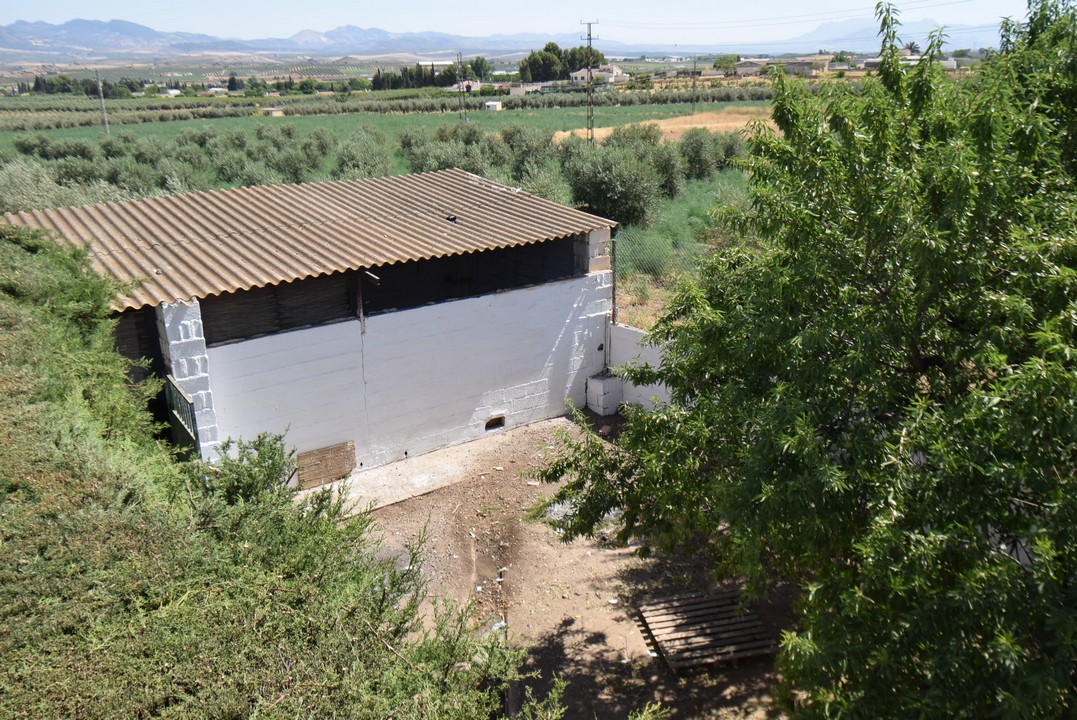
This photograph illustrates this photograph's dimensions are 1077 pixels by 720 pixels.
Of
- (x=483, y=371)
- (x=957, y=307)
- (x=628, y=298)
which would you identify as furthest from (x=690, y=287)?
(x=628, y=298)

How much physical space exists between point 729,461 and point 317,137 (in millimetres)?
35353

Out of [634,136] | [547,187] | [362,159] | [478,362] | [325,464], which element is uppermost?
[634,136]

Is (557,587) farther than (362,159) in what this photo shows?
No

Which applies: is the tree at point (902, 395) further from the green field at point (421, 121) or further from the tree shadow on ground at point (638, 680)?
the green field at point (421, 121)

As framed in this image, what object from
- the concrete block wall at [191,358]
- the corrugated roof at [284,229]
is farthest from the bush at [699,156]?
the concrete block wall at [191,358]

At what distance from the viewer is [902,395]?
16.7ft

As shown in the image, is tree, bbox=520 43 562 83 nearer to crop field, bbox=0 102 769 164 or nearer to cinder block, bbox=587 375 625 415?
crop field, bbox=0 102 769 164

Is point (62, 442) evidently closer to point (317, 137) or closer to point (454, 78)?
point (317, 137)

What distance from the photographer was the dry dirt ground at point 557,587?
326 inches

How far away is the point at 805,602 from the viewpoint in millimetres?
5145

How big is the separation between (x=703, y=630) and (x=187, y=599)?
5.70 metres

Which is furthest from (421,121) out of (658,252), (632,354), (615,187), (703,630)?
(703,630)

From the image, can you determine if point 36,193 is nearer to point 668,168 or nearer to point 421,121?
point 668,168

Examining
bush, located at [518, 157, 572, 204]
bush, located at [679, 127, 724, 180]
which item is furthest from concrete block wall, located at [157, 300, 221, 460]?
bush, located at [679, 127, 724, 180]
